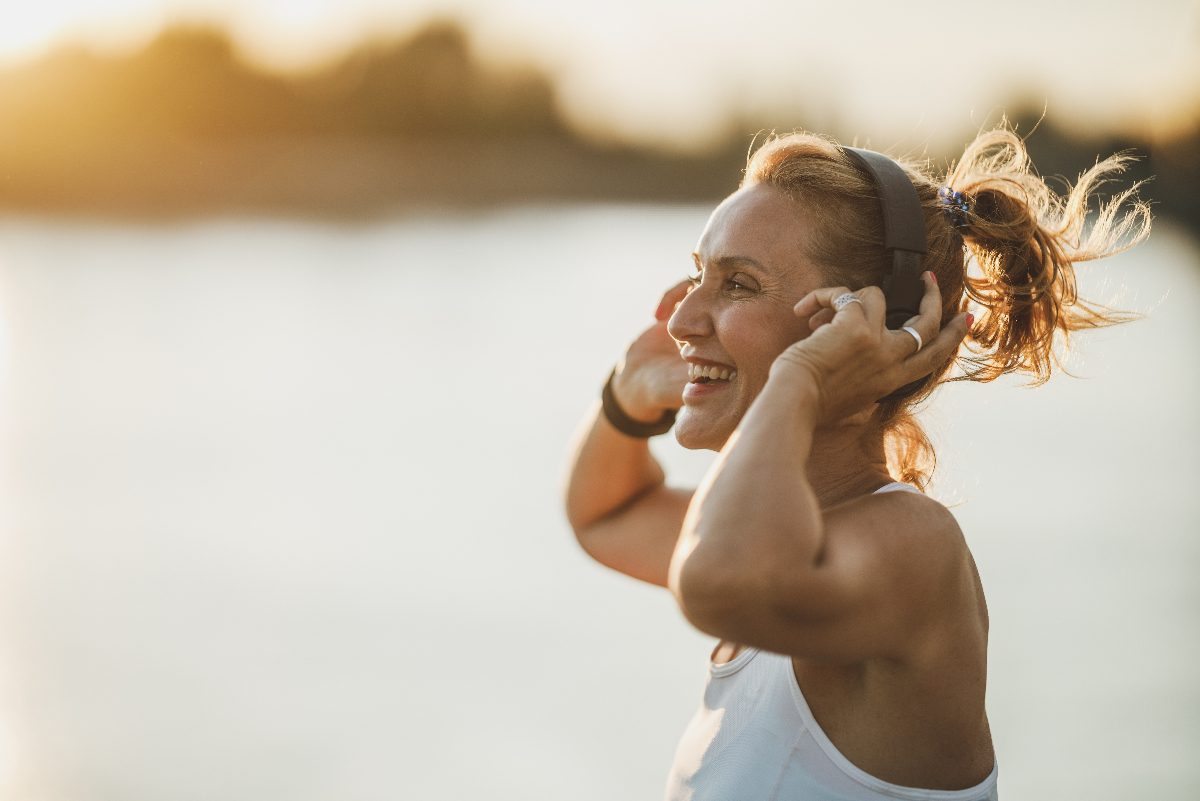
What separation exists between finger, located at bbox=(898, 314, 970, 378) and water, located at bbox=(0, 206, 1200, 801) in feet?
1.34

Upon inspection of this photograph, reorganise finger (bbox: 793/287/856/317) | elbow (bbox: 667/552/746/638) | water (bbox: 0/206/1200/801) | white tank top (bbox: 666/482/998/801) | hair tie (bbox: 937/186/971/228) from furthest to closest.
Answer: water (bbox: 0/206/1200/801), hair tie (bbox: 937/186/971/228), finger (bbox: 793/287/856/317), white tank top (bbox: 666/482/998/801), elbow (bbox: 667/552/746/638)

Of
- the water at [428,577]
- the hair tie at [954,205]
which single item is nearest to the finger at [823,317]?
the hair tie at [954,205]

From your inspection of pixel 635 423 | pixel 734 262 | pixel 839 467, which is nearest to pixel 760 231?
pixel 734 262

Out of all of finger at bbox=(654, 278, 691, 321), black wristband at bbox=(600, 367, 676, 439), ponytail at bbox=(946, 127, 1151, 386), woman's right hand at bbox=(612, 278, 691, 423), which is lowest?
black wristband at bbox=(600, 367, 676, 439)

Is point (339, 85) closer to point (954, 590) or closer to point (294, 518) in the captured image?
point (294, 518)

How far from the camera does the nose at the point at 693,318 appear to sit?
4.59 feet

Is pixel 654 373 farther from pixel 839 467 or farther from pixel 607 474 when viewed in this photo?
pixel 839 467

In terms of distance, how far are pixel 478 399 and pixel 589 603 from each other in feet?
10.3

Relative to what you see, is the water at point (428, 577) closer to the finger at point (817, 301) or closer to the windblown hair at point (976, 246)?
the windblown hair at point (976, 246)

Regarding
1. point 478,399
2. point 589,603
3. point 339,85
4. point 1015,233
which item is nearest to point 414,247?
point 339,85

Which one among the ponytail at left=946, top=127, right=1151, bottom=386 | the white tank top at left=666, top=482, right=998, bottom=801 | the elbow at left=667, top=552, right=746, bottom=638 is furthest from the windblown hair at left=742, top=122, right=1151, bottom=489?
the elbow at left=667, top=552, right=746, bottom=638

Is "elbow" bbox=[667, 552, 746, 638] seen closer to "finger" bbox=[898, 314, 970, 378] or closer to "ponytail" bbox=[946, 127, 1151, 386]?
"finger" bbox=[898, 314, 970, 378]

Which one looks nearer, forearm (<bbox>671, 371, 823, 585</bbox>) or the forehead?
forearm (<bbox>671, 371, 823, 585</bbox>)

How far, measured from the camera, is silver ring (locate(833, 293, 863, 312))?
128cm
